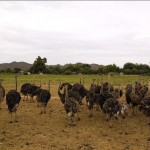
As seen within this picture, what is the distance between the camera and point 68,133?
49.0 feet

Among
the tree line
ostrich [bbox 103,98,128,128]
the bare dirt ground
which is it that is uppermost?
the tree line

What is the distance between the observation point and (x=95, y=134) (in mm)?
14891

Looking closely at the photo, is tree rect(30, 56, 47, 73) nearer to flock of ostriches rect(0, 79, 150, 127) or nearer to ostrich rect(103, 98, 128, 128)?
flock of ostriches rect(0, 79, 150, 127)

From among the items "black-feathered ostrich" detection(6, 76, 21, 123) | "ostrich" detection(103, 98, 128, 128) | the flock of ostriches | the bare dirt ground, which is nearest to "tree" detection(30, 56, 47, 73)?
the flock of ostriches

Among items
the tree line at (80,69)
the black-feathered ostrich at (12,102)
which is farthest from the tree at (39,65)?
the black-feathered ostrich at (12,102)

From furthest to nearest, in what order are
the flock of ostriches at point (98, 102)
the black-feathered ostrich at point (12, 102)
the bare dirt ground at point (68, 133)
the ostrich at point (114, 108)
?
1. the black-feathered ostrich at point (12, 102)
2. the flock of ostriches at point (98, 102)
3. the ostrich at point (114, 108)
4. the bare dirt ground at point (68, 133)

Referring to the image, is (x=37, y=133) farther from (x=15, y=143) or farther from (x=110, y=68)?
(x=110, y=68)

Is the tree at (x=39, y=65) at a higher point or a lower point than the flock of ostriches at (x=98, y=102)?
higher

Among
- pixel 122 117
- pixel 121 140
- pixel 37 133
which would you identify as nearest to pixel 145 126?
pixel 122 117

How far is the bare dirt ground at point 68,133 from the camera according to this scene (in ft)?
43.9

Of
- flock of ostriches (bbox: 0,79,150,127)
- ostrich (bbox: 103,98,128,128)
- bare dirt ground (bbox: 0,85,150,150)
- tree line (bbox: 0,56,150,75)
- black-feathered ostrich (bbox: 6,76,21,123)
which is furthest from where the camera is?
tree line (bbox: 0,56,150,75)

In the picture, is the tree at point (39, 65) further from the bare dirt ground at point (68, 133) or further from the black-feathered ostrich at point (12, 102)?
the black-feathered ostrich at point (12, 102)

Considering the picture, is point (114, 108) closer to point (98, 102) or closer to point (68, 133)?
point (68, 133)

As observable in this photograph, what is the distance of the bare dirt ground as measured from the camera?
13.4 meters
